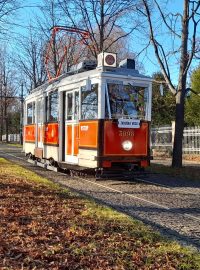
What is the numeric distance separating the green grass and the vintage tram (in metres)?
4.22

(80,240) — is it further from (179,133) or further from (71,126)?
(179,133)

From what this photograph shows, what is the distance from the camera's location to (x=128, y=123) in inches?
517

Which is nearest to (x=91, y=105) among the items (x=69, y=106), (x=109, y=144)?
(x=109, y=144)

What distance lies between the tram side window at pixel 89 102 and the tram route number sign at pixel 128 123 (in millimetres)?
718

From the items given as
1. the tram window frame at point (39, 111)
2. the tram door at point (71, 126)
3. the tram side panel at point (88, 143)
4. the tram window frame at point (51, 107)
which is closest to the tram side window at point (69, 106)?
the tram door at point (71, 126)

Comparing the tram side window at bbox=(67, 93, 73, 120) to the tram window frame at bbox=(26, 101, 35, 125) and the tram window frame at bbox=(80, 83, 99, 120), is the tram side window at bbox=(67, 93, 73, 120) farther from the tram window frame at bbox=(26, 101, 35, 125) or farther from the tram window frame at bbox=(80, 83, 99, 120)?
the tram window frame at bbox=(26, 101, 35, 125)

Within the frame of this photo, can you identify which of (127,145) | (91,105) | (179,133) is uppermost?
→ (91,105)

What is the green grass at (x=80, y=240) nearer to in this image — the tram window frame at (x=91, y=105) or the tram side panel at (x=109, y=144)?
the tram side panel at (x=109, y=144)

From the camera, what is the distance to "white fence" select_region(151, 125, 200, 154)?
81.6 ft

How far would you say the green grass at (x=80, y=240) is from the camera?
203 inches

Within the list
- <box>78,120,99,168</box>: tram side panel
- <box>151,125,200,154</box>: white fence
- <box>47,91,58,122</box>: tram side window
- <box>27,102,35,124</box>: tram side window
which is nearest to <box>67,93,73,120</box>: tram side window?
<box>47,91,58,122</box>: tram side window

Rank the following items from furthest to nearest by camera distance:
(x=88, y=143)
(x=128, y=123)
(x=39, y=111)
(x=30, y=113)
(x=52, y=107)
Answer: (x=30, y=113), (x=39, y=111), (x=52, y=107), (x=88, y=143), (x=128, y=123)

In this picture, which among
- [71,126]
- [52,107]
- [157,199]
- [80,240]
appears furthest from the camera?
[52,107]

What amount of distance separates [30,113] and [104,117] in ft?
26.8
